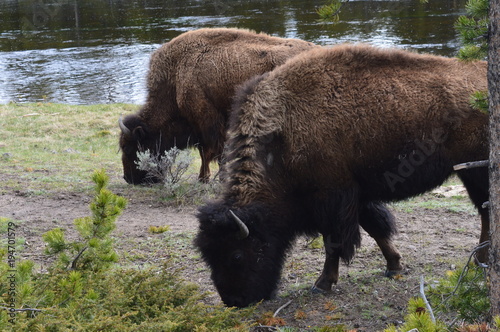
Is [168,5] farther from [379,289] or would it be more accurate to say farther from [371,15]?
[379,289]

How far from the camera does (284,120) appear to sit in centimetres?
483

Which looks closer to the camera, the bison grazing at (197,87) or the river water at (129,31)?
the bison grazing at (197,87)

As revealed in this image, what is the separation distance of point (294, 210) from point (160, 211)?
2.84m

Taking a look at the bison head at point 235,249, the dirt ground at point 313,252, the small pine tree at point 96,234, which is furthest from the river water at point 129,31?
the small pine tree at point 96,234

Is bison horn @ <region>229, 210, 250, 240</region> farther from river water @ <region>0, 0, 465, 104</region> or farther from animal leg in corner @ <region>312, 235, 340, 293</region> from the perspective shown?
river water @ <region>0, 0, 465, 104</region>

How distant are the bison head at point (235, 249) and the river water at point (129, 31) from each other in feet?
37.6

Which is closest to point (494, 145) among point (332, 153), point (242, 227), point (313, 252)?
point (332, 153)

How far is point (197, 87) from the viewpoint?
7941mm

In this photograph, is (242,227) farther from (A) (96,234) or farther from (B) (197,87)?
(B) (197,87)

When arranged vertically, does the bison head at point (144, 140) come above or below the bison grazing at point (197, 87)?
below

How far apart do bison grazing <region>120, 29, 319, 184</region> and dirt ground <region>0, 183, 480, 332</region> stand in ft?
3.14

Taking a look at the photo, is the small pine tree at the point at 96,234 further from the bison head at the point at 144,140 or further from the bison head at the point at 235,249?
the bison head at the point at 144,140

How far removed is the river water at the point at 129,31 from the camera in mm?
18219

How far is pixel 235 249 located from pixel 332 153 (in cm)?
107
